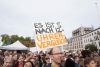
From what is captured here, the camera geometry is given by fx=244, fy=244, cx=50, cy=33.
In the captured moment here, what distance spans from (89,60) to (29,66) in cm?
215

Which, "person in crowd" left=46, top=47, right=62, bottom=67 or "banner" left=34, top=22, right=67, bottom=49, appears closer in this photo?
"person in crowd" left=46, top=47, right=62, bottom=67

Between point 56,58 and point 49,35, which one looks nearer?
point 56,58

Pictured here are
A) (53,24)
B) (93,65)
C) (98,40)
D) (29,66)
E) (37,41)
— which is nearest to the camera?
(93,65)

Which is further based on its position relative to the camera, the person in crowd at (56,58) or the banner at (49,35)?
the banner at (49,35)

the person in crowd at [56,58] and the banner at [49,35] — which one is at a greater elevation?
the banner at [49,35]

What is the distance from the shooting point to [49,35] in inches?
415

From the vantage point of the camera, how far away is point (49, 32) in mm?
10742

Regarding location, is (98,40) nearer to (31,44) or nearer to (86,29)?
(86,29)

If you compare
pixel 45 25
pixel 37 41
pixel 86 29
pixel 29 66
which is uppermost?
pixel 86 29

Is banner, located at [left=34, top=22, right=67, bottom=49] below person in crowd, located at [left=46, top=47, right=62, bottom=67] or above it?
above

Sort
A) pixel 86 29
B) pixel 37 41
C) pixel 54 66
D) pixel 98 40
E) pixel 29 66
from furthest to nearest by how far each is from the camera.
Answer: pixel 86 29
pixel 98 40
pixel 37 41
pixel 29 66
pixel 54 66

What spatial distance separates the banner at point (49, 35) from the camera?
394 inches

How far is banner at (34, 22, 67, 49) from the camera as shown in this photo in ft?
32.9

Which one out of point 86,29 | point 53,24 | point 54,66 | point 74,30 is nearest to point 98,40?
point 86,29
